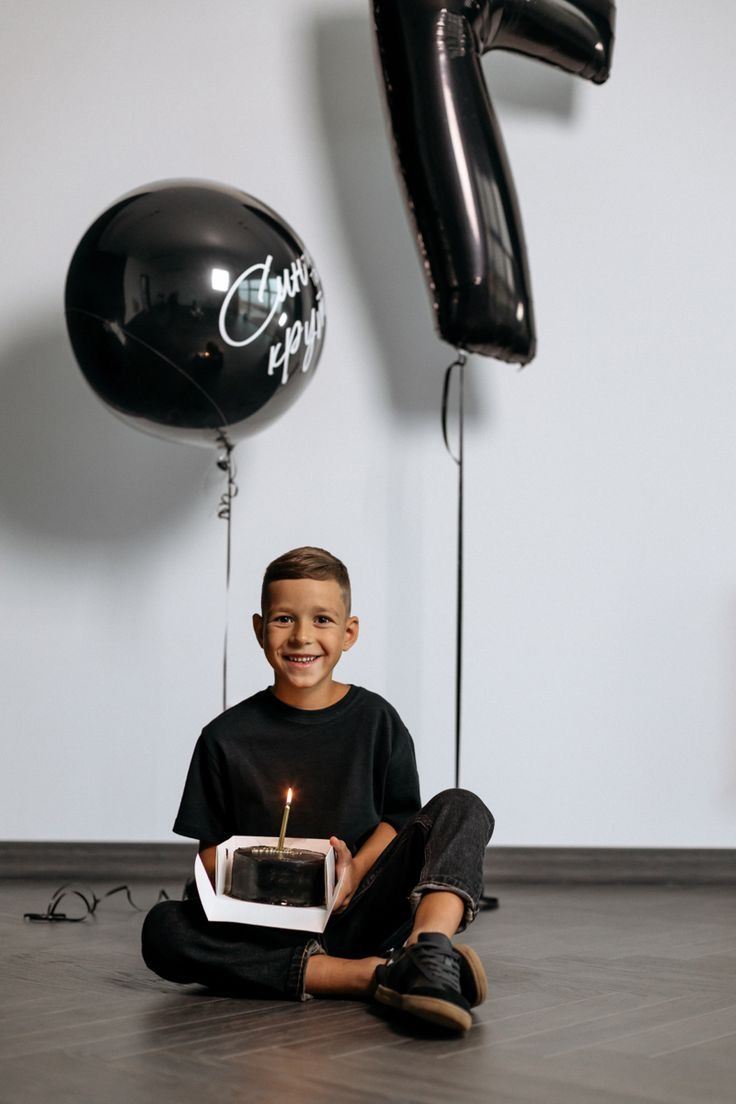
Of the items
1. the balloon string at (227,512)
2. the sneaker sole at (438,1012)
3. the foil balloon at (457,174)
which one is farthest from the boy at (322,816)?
the foil balloon at (457,174)

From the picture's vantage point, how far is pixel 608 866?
2.65 m

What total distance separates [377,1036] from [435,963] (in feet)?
0.29

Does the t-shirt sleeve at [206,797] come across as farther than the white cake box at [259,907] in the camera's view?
Yes

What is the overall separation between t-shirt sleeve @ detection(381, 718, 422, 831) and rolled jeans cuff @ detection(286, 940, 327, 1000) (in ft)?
0.65

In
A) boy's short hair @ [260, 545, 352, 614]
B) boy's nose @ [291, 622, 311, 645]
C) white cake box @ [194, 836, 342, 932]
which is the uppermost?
boy's short hair @ [260, 545, 352, 614]

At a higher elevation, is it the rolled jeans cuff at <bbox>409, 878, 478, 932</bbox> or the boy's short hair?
the boy's short hair

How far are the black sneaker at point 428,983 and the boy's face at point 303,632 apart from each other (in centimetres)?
35

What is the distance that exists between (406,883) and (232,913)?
199mm

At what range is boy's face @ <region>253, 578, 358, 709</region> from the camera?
1.51 meters

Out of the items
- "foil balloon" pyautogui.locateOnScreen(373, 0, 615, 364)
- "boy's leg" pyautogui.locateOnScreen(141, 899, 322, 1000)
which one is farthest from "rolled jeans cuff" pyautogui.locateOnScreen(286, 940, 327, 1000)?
"foil balloon" pyautogui.locateOnScreen(373, 0, 615, 364)

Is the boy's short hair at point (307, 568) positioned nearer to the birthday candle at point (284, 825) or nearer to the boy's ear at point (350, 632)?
the boy's ear at point (350, 632)

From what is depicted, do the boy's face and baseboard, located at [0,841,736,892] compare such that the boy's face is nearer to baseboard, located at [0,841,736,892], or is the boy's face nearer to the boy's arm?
the boy's arm

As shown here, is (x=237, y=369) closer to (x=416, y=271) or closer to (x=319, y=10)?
(x=416, y=271)

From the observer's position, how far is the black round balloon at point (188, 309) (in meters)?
2.02
